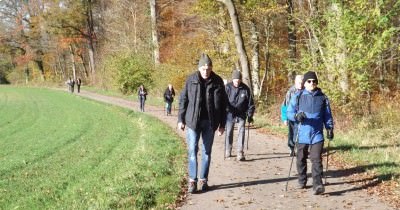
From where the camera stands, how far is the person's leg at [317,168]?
25.0ft

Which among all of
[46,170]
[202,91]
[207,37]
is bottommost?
[46,170]

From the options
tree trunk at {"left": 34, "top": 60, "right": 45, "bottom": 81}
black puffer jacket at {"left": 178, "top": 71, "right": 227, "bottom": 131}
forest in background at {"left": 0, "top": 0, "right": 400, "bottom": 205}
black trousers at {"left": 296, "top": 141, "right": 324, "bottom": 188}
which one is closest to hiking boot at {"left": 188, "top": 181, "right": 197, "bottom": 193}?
black puffer jacket at {"left": 178, "top": 71, "right": 227, "bottom": 131}

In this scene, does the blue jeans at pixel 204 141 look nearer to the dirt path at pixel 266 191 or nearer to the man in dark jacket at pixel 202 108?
the man in dark jacket at pixel 202 108

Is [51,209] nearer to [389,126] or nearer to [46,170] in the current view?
[46,170]

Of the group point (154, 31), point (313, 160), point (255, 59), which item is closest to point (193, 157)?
point (313, 160)

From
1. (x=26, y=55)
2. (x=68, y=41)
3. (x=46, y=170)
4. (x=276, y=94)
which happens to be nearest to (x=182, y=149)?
(x=46, y=170)

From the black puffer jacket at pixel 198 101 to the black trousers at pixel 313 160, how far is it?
4.93ft

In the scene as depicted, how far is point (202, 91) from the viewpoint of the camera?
7684 millimetres

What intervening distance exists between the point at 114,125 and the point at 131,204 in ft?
53.3

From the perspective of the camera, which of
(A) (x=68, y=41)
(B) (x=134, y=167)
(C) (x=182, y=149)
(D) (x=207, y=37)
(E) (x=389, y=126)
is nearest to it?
(B) (x=134, y=167)

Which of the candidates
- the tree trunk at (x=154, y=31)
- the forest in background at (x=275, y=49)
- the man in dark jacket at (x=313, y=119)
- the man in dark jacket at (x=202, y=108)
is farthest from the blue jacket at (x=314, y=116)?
the tree trunk at (x=154, y=31)

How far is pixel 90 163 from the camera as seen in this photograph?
13820 mm

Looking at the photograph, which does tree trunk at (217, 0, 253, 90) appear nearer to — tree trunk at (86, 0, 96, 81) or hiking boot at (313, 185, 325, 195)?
hiking boot at (313, 185, 325, 195)

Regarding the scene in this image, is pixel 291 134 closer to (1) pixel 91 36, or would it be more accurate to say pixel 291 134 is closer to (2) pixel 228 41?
(2) pixel 228 41
